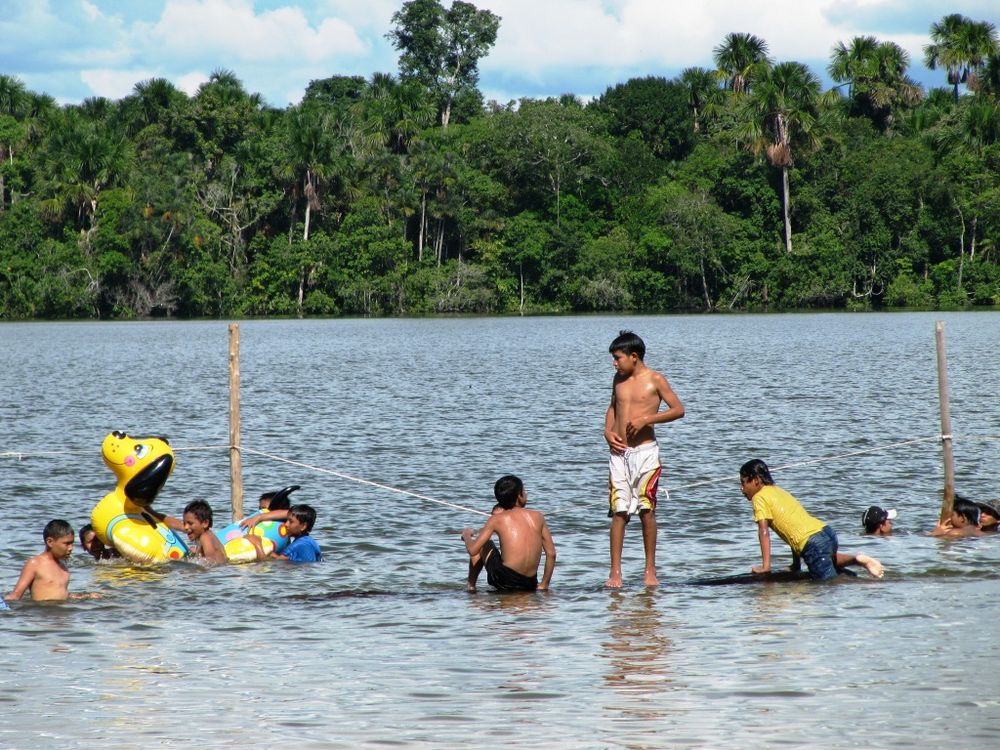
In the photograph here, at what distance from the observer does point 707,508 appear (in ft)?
58.5

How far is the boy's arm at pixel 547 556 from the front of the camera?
11.9 m

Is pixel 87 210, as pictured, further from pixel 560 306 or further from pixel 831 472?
pixel 831 472

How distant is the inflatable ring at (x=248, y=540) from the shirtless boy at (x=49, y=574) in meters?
2.16

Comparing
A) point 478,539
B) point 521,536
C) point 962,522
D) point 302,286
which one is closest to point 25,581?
point 478,539

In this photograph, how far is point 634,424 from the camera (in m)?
11.3

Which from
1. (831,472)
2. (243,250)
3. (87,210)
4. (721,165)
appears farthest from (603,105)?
(831,472)

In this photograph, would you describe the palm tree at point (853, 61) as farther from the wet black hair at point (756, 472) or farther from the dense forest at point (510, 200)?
the wet black hair at point (756, 472)

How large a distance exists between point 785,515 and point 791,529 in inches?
7.4

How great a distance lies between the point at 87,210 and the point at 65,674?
8232cm

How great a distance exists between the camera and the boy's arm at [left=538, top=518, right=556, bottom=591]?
1195 centimetres

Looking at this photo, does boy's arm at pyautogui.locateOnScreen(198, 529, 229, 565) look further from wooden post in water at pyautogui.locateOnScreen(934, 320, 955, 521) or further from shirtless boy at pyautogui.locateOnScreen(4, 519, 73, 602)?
wooden post in water at pyautogui.locateOnScreen(934, 320, 955, 521)

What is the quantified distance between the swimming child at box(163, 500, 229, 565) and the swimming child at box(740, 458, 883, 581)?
16.7 feet

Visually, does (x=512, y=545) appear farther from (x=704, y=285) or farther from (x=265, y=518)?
(x=704, y=285)

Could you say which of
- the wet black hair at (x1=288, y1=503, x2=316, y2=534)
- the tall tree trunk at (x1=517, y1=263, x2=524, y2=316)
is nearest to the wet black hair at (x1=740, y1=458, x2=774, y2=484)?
the wet black hair at (x1=288, y1=503, x2=316, y2=534)
